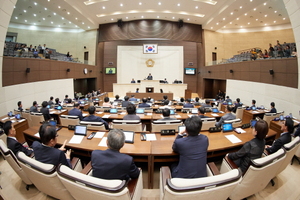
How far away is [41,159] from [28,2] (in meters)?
14.7

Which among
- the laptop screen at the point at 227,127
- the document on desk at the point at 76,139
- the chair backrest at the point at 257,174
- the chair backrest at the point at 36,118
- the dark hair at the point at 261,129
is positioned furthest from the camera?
the chair backrest at the point at 36,118

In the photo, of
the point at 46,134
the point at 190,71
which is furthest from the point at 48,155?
the point at 190,71

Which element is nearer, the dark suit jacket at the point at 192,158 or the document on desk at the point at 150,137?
the dark suit jacket at the point at 192,158

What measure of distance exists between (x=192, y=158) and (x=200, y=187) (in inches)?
22.2

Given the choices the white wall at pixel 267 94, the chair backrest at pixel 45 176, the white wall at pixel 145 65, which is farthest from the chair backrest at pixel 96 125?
the white wall at pixel 145 65

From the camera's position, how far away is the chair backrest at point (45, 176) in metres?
1.68

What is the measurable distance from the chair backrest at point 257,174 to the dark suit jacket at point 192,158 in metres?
0.51

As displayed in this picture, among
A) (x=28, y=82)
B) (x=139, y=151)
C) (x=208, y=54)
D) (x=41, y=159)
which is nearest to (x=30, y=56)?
(x=28, y=82)

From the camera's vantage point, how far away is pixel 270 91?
8008 mm

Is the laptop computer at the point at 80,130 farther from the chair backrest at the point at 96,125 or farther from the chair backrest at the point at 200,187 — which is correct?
the chair backrest at the point at 200,187

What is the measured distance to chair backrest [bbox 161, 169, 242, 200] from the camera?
1322 millimetres

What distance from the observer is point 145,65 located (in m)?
17.1

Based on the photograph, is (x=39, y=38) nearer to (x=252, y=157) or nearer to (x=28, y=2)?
(x=28, y=2)

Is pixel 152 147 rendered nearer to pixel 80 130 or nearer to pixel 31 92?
pixel 80 130
